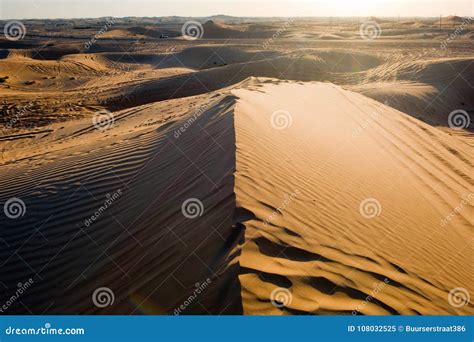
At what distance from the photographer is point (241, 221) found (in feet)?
14.2

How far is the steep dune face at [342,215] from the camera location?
3758 mm

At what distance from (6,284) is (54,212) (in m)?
1.32

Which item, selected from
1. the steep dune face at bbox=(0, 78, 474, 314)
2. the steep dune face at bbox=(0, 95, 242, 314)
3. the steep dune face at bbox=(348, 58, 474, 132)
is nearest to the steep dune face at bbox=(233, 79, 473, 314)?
the steep dune face at bbox=(0, 78, 474, 314)

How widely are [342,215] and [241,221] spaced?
158 centimetres

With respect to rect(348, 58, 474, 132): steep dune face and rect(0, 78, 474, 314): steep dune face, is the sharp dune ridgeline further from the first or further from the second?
rect(348, 58, 474, 132): steep dune face

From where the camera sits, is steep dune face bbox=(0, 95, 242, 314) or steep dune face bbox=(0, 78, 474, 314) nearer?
steep dune face bbox=(0, 78, 474, 314)

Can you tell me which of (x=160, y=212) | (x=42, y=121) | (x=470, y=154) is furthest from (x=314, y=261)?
(x=42, y=121)

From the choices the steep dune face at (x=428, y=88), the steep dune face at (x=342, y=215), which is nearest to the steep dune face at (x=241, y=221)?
the steep dune face at (x=342, y=215)

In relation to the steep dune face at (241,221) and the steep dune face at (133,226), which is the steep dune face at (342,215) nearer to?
the steep dune face at (241,221)

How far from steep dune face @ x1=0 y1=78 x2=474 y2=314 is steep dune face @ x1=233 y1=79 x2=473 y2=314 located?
0.02 m

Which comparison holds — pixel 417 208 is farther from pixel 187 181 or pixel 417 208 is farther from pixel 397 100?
pixel 397 100

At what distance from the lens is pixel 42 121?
1505cm

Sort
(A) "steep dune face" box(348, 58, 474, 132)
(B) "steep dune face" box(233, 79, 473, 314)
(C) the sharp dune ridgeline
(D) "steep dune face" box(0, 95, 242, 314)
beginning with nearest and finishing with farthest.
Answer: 1. (B) "steep dune face" box(233, 79, 473, 314)
2. (C) the sharp dune ridgeline
3. (D) "steep dune face" box(0, 95, 242, 314)
4. (A) "steep dune face" box(348, 58, 474, 132)

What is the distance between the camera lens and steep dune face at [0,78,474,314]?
3826 millimetres
